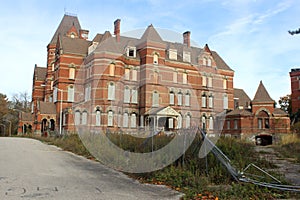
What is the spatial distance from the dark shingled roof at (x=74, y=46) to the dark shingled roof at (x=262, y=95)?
22170 mm

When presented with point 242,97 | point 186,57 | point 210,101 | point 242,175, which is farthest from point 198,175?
point 242,97

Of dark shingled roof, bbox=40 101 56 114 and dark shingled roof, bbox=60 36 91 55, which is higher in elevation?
dark shingled roof, bbox=60 36 91 55

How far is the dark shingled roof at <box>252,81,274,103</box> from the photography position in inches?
1460

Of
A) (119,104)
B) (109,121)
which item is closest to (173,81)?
(119,104)

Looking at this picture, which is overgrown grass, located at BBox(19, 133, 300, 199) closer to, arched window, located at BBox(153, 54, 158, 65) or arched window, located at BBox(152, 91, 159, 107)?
arched window, located at BBox(152, 91, 159, 107)

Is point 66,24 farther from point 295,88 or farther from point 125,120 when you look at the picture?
point 125,120

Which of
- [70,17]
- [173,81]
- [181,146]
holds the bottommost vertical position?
[181,146]

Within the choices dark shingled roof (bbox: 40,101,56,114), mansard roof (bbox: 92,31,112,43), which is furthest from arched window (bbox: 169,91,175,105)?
dark shingled roof (bbox: 40,101,56,114)

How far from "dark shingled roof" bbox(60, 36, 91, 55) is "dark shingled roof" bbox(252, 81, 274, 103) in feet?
72.7

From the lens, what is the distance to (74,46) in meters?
42.3

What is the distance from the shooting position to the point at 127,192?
738 centimetres

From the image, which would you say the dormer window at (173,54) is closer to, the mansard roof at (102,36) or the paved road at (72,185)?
the paved road at (72,185)

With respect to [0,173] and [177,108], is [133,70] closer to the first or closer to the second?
[177,108]

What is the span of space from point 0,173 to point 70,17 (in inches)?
1977
